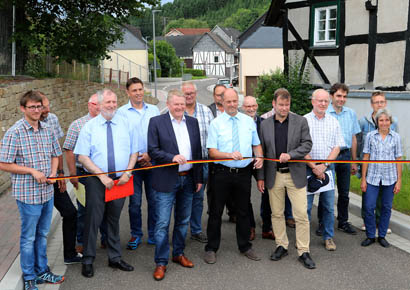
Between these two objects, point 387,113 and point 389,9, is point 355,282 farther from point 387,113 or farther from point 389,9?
point 389,9

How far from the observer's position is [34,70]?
1284 cm

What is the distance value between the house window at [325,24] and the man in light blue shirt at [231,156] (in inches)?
399

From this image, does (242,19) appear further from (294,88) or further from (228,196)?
→ (228,196)

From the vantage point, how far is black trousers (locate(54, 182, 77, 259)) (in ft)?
17.0

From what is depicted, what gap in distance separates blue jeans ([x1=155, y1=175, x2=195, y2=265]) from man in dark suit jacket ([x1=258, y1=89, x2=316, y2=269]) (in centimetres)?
96

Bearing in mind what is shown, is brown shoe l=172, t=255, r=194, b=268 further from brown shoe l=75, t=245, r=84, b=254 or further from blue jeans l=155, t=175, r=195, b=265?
brown shoe l=75, t=245, r=84, b=254

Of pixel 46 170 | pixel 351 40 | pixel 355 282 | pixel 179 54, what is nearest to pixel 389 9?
pixel 351 40

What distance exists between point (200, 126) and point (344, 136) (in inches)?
80.0

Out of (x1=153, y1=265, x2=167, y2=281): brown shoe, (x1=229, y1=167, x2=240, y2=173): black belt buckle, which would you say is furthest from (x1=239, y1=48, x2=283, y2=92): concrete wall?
(x1=153, y1=265, x2=167, y2=281): brown shoe

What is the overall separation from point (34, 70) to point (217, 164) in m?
9.23

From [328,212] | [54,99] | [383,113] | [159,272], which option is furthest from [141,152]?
[54,99]

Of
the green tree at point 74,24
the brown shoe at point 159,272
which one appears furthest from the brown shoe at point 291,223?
the green tree at point 74,24

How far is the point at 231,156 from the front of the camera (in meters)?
5.17

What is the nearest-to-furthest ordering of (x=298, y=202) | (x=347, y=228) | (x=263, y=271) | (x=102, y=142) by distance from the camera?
1. (x=102, y=142)
2. (x=263, y=271)
3. (x=298, y=202)
4. (x=347, y=228)
